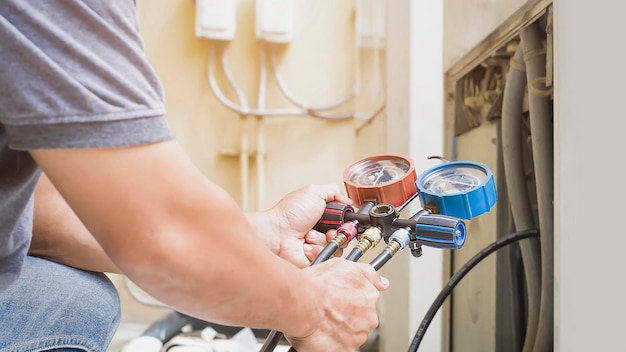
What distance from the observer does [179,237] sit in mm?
406

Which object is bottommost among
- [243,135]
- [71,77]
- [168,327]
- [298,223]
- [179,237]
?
[168,327]

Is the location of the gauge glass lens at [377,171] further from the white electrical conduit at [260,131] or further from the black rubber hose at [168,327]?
the white electrical conduit at [260,131]

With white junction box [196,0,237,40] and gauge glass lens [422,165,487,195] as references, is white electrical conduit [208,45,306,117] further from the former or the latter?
gauge glass lens [422,165,487,195]

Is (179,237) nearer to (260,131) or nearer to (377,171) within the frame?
(377,171)

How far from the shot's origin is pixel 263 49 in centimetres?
203

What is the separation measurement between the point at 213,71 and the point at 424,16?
3.70 ft

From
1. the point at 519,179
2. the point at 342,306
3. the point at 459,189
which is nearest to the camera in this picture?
the point at 342,306

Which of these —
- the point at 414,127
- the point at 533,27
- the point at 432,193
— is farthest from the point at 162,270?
the point at 414,127

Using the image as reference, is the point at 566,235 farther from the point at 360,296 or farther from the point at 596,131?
the point at 360,296

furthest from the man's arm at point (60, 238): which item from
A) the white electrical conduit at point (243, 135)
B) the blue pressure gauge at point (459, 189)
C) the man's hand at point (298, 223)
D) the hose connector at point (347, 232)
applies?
the white electrical conduit at point (243, 135)

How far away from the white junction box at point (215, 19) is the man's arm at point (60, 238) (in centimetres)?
130

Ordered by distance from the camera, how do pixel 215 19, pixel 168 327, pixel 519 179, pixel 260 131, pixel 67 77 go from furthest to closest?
pixel 260 131
pixel 215 19
pixel 168 327
pixel 519 179
pixel 67 77

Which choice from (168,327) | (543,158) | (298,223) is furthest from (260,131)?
(543,158)

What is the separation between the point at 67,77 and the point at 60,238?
0.44 metres
